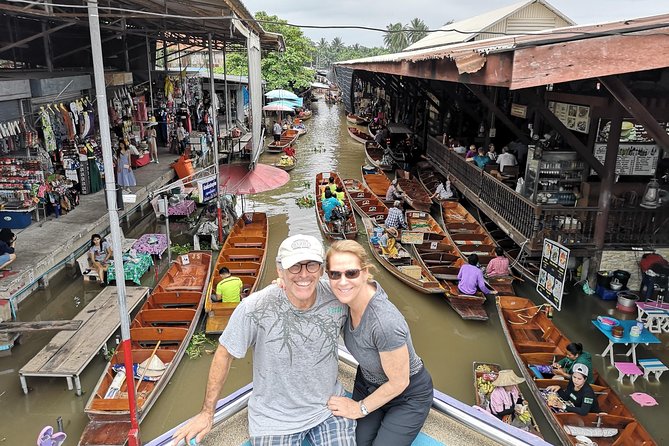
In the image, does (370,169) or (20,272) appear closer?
(20,272)

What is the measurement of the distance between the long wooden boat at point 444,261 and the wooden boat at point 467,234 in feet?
1.06

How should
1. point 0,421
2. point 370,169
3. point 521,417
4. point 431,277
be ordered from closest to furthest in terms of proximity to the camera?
point 521,417, point 0,421, point 431,277, point 370,169

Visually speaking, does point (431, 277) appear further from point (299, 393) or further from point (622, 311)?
point (299, 393)

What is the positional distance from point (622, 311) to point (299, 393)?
958cm

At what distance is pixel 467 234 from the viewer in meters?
13.5

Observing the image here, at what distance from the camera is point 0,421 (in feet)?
24.1

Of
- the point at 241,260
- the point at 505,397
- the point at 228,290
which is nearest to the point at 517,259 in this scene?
the point at 505,397

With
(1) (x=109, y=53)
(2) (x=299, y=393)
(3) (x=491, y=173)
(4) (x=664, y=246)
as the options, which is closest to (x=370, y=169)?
(3) (x=491, y=173)

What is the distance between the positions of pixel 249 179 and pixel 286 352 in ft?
37.1

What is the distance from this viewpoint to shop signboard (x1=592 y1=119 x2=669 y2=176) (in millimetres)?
10875

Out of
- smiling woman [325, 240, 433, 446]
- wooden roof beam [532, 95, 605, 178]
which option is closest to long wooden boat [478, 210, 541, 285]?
wooden roof beam [532, 95, 605, 178]

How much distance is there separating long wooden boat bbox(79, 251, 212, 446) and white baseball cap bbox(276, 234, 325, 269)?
186 inches

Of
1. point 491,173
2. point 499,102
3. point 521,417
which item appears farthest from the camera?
point 499,102

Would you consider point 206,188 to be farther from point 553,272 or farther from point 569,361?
point 569,361
